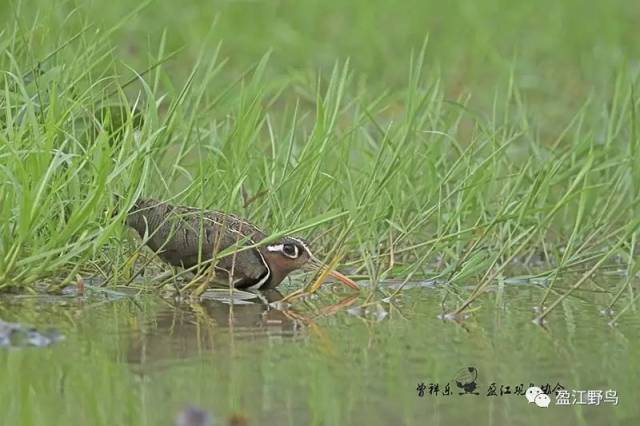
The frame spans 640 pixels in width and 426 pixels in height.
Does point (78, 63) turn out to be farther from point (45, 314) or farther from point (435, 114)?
point (435, 114)

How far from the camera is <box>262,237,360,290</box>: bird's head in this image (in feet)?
19.9

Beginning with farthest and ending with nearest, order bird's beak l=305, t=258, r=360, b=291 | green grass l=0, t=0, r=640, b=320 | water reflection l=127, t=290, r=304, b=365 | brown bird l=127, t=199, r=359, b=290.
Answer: bird's beak l=305, t=258, r=360, b=291 < brown bird l=127, t=199, r=359, b=290 < green grass l=0, t=0, r=640, b=320 < water reflection l=127, t=290, r=304, b=365

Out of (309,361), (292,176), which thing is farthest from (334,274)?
(309,361)

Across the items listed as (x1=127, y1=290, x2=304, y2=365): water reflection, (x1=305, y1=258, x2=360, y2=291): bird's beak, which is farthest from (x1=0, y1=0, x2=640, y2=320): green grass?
(x1=127, y1=290, x2=304, y2=365): water reflection

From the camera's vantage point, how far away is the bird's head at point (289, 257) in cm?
607

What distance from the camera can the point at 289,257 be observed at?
19.9 ft

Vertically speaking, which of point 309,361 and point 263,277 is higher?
point 263,277

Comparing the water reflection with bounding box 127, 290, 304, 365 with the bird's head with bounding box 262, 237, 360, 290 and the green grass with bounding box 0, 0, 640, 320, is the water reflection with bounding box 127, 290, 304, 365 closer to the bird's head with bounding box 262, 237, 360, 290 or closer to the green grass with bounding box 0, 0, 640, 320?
the bird's head with bounding box 262, 237, 360, 290

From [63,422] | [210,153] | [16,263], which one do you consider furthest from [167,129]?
[63,422]

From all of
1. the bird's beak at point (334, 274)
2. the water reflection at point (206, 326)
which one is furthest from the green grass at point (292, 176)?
the water reflection at point (206, 326)

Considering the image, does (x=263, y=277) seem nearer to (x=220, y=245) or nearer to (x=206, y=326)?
(x=220, y=245)

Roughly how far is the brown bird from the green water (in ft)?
0.53

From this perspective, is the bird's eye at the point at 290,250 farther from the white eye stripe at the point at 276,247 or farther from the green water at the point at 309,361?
the green water at the point at 309,361

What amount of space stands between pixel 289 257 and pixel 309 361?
126 cm
